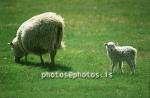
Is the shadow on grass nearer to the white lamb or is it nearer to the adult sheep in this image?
the adult sheep

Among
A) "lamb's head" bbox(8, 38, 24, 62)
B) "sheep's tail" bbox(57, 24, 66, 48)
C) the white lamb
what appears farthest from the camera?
"lamb's head" bbox(8, 38, 24, 62)

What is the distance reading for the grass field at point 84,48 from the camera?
56.4 feet

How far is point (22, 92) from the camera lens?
55.8 feet

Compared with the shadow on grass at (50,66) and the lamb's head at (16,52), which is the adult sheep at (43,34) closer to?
the shadow on grass at (50,66)

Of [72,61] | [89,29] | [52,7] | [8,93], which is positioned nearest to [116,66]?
[72,61]

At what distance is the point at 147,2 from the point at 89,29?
30.6ft

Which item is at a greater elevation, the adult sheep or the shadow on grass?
the adult sheep

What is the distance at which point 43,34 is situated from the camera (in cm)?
2050

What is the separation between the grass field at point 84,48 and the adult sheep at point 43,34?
2.24 ft

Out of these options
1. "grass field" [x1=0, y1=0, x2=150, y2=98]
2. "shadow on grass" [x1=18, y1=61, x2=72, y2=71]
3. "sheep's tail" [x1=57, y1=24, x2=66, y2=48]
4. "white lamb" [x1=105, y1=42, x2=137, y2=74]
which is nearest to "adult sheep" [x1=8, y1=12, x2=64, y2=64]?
"sheep's tail" [x1=57, y1=24, x2=66, y2=48]

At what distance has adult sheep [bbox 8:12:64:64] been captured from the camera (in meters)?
20.5

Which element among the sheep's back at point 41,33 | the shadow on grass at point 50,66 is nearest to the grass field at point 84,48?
the shadow on grass at point 50,66

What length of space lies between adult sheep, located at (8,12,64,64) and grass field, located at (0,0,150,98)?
2.24ft

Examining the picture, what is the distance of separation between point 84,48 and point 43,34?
4.37 meters
